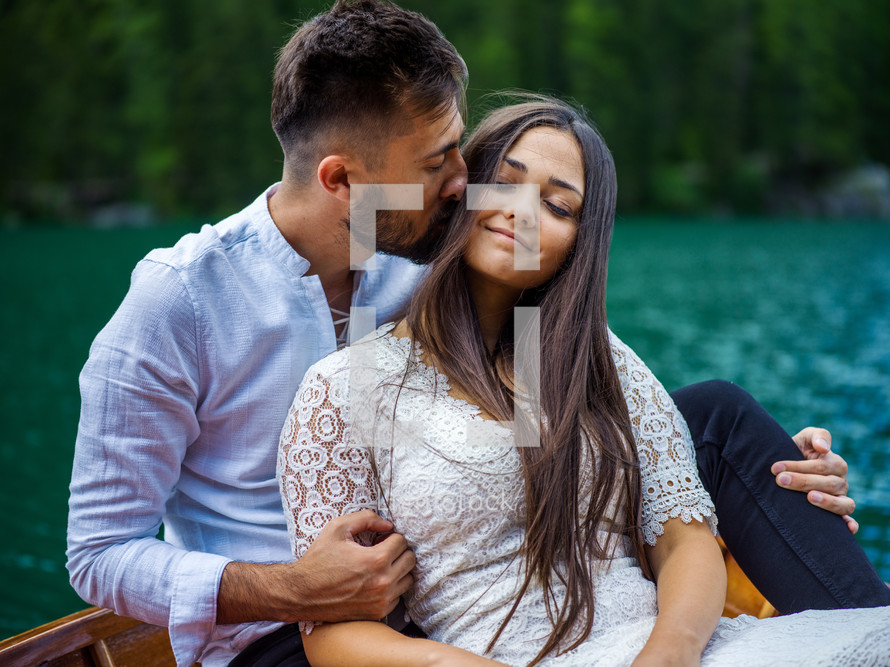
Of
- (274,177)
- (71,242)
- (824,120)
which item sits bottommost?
(71,242)

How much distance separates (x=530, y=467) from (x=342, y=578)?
46 centimetres

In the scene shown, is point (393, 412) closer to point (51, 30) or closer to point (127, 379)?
point (127, 379)

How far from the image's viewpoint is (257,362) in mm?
2102

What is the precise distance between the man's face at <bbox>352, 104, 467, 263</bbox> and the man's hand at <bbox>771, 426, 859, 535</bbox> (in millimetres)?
1080

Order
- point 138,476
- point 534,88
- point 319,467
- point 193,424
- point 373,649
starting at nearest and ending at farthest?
point 373,649 → point 319,467 → point 138,476 → point 193,424 → point 534,88

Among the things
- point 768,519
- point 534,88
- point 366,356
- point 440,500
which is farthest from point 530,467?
point 534,88

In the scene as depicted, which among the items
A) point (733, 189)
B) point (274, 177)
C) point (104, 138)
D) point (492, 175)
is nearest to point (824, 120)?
point (733, 189)

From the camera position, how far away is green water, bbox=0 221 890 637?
6246 mm

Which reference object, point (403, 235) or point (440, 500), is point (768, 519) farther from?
point (403, 235)

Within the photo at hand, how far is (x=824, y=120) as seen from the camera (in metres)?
40.7

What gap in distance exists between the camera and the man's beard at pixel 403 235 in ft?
7.22

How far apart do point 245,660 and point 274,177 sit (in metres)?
29.7

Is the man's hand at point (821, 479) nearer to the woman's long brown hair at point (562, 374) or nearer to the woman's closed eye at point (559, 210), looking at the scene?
the woman's long brown hair at point (562, 374)

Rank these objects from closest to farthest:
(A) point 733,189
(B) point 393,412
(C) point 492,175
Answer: (B) point 393,412 < (C) point 492,175 < (A) point 733,189
